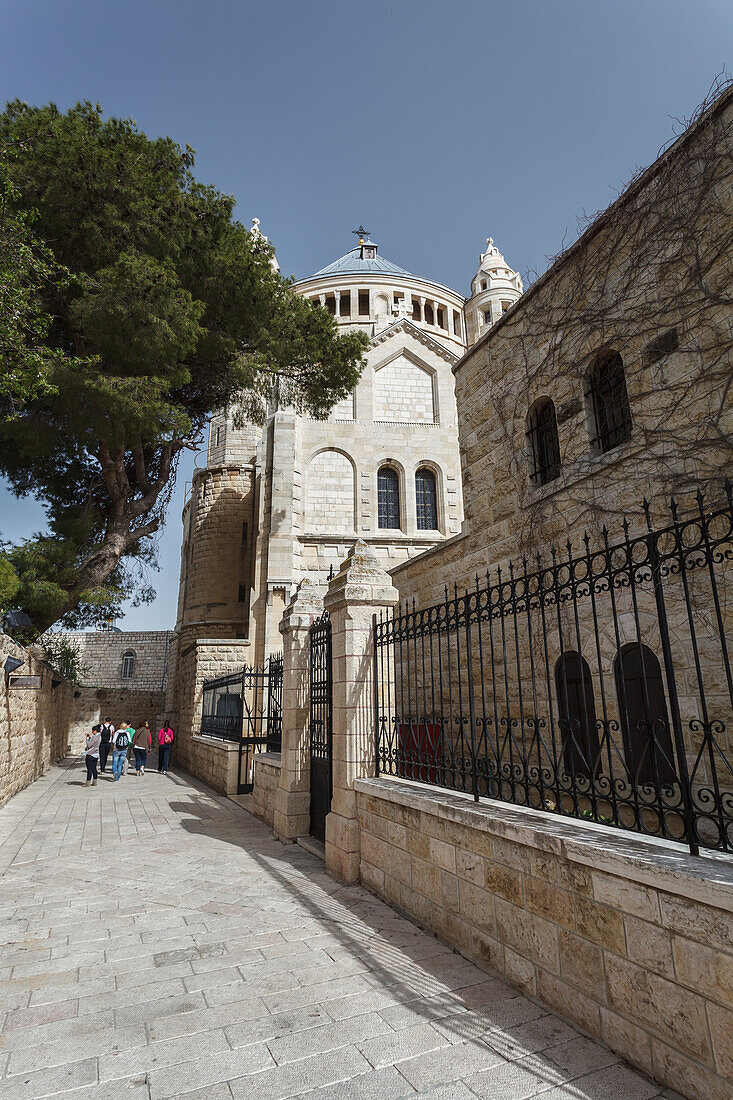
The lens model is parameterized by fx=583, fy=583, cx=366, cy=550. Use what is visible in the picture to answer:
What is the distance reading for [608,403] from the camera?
22.1 feet

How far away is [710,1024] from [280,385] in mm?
15071

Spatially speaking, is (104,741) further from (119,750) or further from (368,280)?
(368,280)

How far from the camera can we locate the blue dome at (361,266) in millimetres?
38219

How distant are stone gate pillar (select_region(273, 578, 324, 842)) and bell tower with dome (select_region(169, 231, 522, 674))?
9.31 meters

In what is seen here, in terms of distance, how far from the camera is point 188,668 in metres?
17.9

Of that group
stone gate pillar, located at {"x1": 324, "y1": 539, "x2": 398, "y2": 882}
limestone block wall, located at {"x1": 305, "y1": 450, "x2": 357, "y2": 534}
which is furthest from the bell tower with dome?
stone gate pillar, located at {"x1": 324, "y1": 539, "x2": 398, "y2": 882}

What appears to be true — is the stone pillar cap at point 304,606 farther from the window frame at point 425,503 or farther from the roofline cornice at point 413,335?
the roofline cornice at point 413,335

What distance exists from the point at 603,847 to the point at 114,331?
39.3 ft

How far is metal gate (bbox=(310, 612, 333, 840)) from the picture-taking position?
677cm

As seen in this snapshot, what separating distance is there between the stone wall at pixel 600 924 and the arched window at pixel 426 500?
619 inches

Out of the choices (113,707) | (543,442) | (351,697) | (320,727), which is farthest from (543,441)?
(113,707)

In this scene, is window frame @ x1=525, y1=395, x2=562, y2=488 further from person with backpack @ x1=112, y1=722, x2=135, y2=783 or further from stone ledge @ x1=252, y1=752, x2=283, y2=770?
person with backpack @ x1=112, y1=722, x2=135, y2=783

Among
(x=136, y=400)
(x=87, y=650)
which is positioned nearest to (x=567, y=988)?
(x=136, y=400)

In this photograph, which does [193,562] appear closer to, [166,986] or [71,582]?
[71,582]
